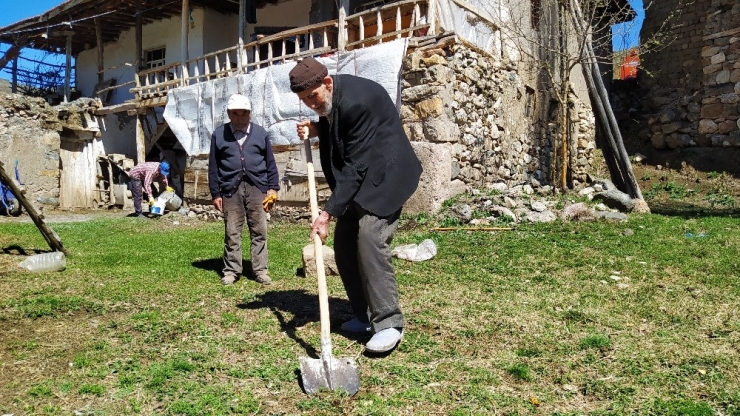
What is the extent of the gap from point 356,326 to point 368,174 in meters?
0.99

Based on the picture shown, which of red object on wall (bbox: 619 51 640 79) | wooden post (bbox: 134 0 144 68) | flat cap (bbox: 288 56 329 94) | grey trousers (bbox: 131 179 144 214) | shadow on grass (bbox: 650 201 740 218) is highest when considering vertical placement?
wooden post (bbox: 134 0 144 68)

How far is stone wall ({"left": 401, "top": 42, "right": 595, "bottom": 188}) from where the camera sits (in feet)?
28.6

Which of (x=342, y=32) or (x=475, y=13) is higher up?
(x=475, y=13)

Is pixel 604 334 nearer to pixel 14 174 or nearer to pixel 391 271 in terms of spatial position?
pixel 391 271

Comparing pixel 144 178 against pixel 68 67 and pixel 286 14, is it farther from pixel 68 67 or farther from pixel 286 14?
pixel 68 67

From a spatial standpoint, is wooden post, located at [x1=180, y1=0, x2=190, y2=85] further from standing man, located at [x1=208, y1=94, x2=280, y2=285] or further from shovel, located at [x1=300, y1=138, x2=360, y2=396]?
shovel, located at [x1=300, y1=138, x2=360, y2=396]

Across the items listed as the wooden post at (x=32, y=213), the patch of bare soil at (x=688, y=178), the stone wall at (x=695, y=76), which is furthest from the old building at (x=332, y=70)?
the wooden post at (x=32, y=213)

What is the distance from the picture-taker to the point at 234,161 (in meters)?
5.01

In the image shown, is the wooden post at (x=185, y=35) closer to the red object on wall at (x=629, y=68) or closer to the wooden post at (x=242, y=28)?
the wooden post at (x=242, y=28)

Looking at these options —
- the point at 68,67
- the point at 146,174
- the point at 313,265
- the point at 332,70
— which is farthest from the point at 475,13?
the point at 68,67

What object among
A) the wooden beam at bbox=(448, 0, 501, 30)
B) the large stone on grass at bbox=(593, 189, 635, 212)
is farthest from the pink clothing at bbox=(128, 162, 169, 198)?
the large stone on grass at bbox=(593, 189, 635, 212)

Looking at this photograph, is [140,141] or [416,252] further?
[140,141]

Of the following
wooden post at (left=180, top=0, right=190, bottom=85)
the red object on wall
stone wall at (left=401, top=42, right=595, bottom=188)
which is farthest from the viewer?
the red object on wall

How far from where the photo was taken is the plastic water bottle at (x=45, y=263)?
210 inches
